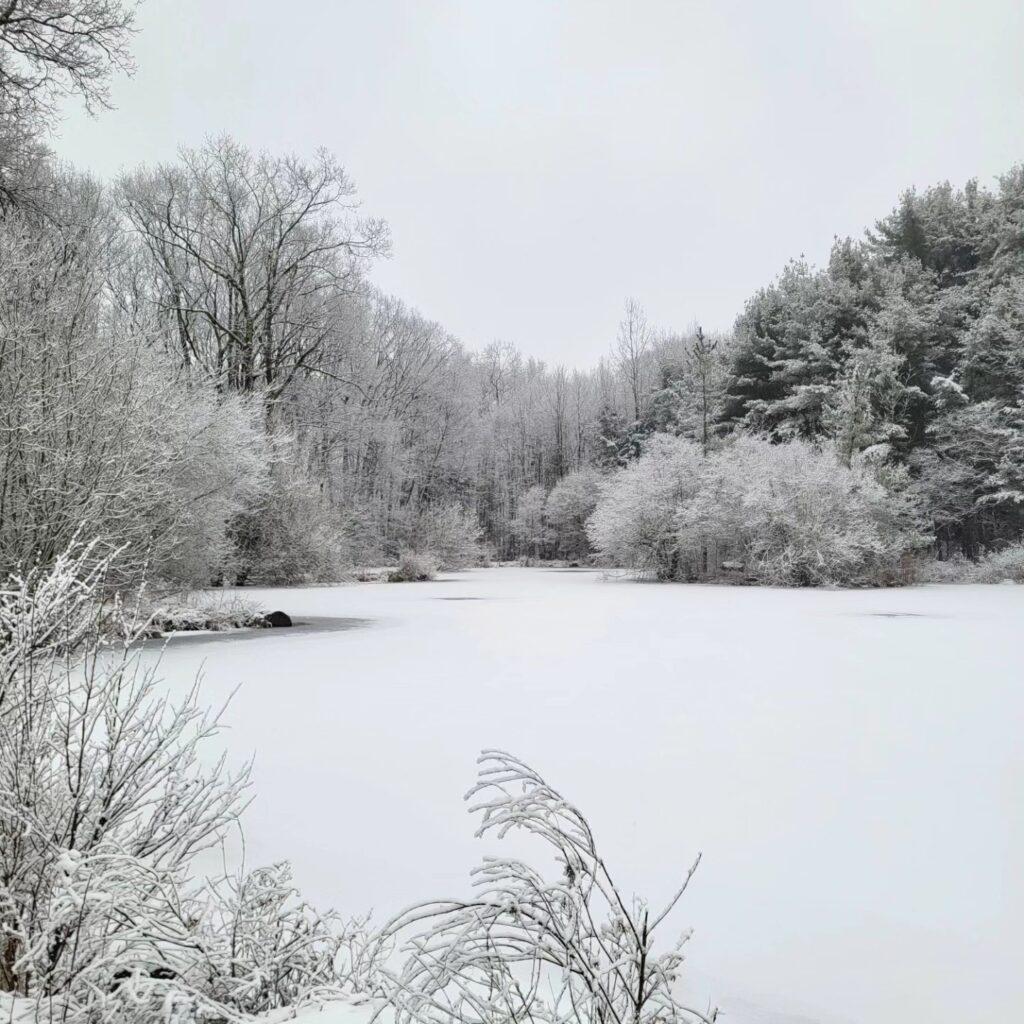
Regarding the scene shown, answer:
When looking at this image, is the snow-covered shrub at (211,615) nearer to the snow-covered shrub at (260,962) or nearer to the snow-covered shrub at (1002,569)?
the snow-covered shrub at (260,962)

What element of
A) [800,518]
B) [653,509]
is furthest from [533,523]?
[800,518]

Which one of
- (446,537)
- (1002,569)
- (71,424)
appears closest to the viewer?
(71,424)

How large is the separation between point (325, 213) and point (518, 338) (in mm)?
31143

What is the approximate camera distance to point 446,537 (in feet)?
89.5

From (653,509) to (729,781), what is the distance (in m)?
17.0

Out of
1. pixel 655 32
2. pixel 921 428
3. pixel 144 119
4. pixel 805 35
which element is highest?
pixel 655 32

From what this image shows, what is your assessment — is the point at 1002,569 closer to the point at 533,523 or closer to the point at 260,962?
the point at 533,523

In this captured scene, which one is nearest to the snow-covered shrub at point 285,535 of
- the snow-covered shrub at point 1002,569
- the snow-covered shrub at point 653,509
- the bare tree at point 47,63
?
the bare tree at point 47,63

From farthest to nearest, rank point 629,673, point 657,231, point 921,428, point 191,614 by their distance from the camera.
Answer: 1. point 657,231
2. point 921,428
3. point 191,614
4. point 629,673

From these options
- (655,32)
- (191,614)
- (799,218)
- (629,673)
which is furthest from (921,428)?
(655,32)

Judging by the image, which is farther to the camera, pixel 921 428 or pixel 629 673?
pixel 921 428

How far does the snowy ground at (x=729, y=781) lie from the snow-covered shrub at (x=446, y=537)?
18.4 metres

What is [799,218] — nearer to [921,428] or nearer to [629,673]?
[921,428]

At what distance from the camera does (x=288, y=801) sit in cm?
343
